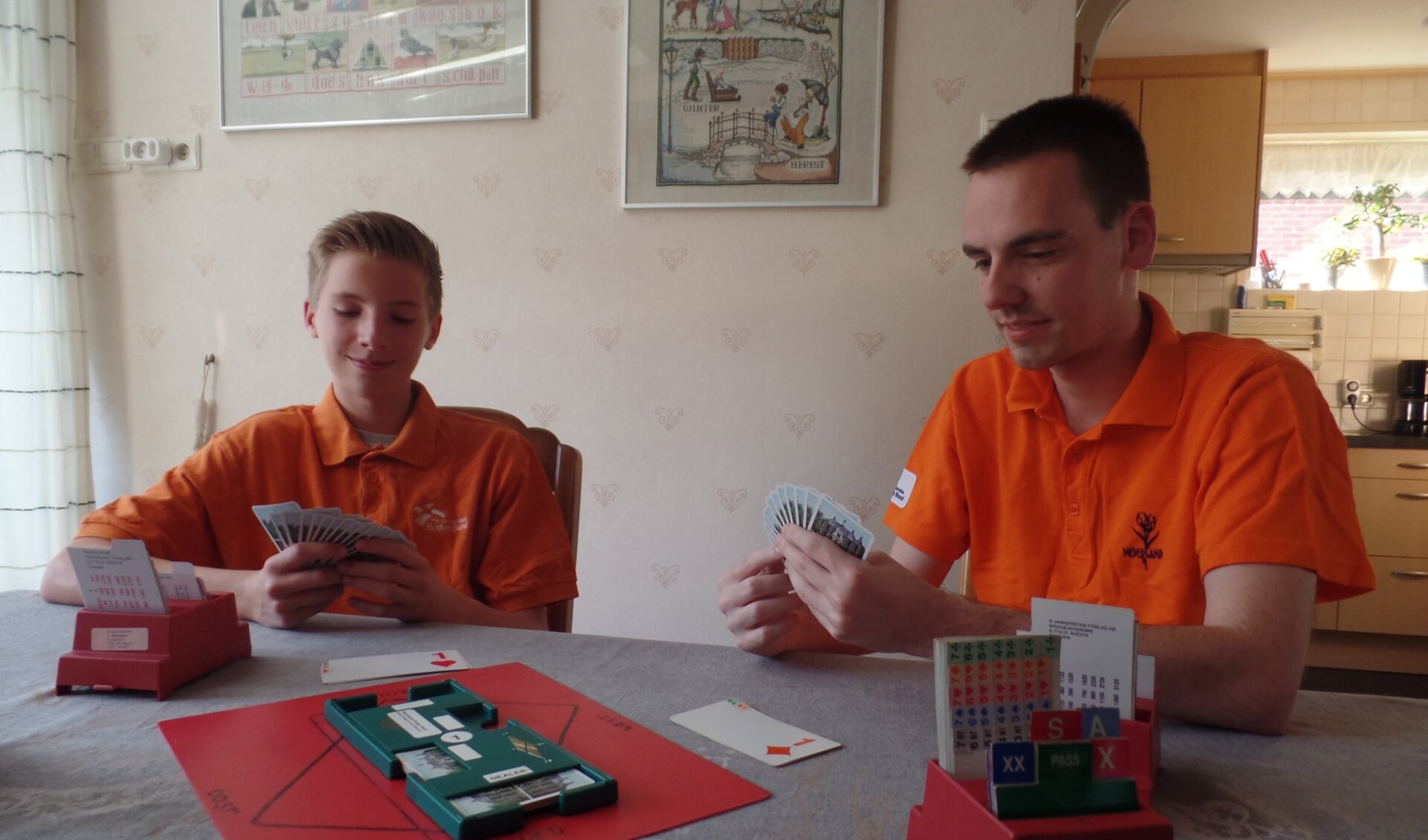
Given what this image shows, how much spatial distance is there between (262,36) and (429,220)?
2.34ft

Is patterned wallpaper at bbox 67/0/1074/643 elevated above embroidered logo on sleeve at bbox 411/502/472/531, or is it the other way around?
patterned wallpaper at bbox 67/0/1074/643

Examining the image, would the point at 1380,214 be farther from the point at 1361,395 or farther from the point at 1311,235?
the point at 1361,395

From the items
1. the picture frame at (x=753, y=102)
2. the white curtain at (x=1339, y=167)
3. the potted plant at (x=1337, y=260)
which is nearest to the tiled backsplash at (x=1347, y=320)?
the potted plant at (x=1337, y=260)

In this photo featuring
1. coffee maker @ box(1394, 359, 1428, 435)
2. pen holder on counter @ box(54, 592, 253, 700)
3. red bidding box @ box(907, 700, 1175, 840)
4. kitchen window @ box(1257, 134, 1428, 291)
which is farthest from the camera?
kitchen window @ box(1257, 134, 1428, 291)

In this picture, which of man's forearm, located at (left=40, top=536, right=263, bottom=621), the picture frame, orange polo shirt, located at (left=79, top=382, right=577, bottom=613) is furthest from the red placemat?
the picture frame

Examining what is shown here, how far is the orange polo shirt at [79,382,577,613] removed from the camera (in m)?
1.47

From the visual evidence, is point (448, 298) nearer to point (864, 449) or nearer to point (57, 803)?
point (864, 449)

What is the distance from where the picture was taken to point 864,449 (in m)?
2.35

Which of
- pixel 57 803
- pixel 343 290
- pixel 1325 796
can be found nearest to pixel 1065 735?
pixel 1325 796

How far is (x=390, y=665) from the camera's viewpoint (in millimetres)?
1044

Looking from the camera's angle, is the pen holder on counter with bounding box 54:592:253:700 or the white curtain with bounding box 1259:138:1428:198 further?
the white curtain with bounding box 1259:138:1428:198

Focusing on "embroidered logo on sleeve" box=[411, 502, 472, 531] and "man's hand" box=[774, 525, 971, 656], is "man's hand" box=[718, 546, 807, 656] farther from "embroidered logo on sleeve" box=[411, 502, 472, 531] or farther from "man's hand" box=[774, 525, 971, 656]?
"embroidered logo on sleeve" box=[411, 502, 472, 531]

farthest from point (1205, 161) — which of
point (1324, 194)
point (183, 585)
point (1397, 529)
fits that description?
point (183, 585)

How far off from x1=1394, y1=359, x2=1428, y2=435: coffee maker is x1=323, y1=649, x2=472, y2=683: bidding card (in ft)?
14.6
